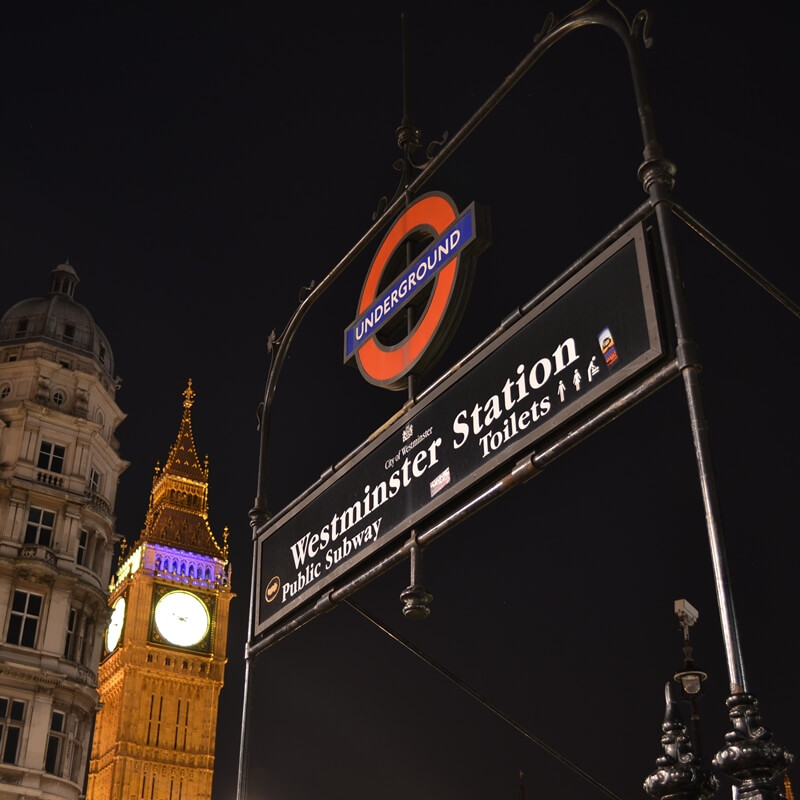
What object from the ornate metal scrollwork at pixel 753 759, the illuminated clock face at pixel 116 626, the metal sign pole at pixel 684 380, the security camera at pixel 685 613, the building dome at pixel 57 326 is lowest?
the ornate metal scrollwork at pixel 753 759

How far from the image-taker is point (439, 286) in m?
6.40

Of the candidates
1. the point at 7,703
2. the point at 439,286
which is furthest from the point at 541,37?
the point at 7,703

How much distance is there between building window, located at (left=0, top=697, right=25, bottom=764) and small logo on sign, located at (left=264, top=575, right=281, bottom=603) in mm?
31325

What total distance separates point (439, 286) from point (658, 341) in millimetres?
2233

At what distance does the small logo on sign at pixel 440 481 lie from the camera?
546cm

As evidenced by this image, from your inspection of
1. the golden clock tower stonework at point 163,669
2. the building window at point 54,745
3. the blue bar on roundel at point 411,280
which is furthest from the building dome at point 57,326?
the golden clock tower stonework at point 163,669

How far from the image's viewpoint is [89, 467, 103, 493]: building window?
41.5 m

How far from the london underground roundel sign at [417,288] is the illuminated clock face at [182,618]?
8247cm

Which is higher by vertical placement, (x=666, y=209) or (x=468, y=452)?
(x=666, y=209)

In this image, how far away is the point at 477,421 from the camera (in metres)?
5.39

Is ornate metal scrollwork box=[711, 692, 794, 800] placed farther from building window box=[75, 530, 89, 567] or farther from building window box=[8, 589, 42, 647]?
building window box=[75, 530, 89, 567]

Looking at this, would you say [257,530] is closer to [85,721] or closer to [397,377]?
[397,377]

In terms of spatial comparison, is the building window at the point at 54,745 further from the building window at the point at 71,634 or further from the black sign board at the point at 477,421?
the black sign board at the point at 477,421

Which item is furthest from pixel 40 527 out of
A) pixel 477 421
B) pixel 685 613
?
pixel 477 421
